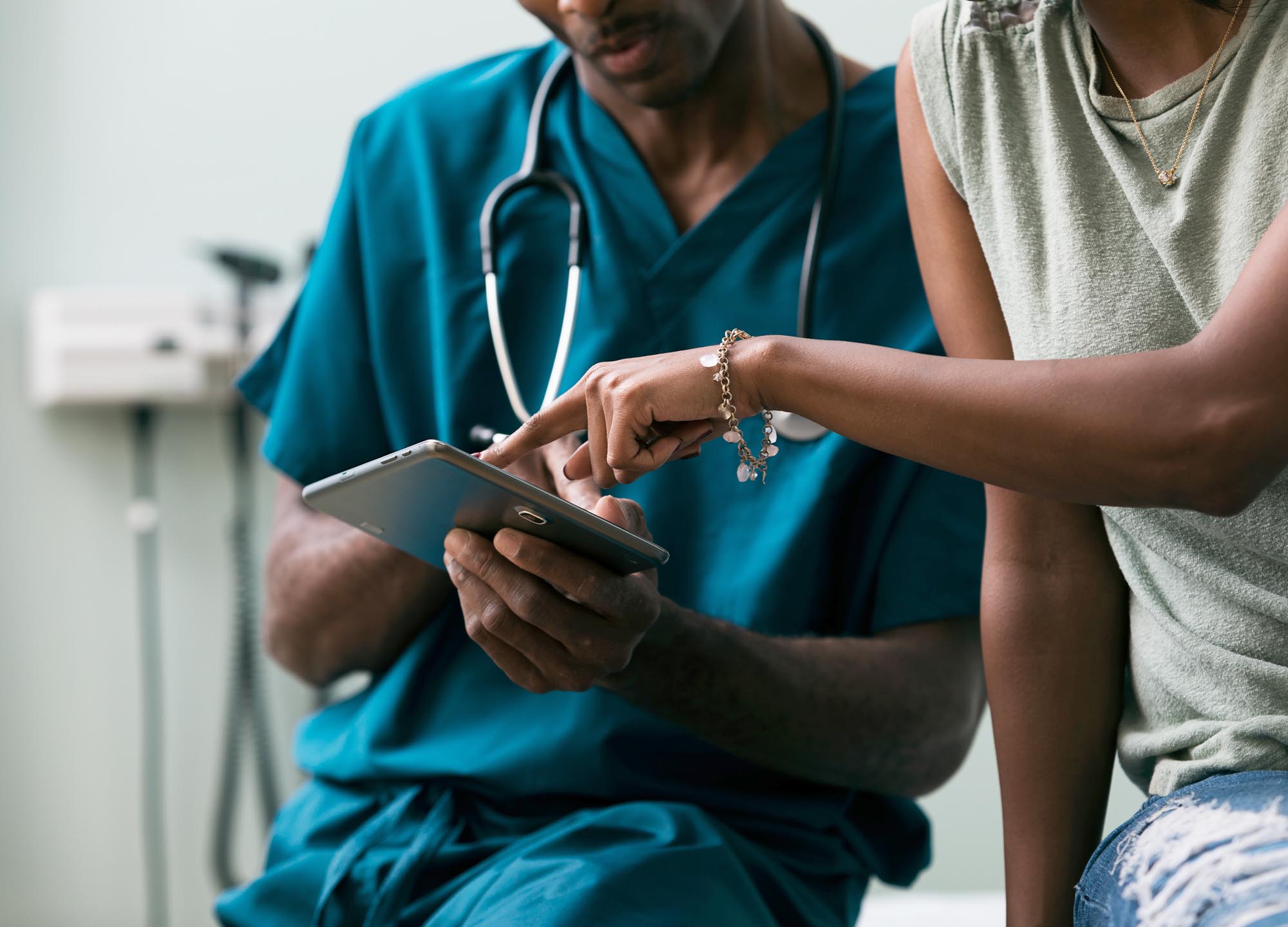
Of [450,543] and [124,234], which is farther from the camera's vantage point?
[124,234]

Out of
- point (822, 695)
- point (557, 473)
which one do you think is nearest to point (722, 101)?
point (557, 473)

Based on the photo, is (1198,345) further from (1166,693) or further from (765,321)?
(765,321)

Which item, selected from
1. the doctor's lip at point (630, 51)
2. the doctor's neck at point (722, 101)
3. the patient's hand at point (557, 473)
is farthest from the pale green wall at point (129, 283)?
the patient's hand at point (557, 473)

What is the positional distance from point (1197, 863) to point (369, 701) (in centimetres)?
71

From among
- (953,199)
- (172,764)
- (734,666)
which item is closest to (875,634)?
(734,666)

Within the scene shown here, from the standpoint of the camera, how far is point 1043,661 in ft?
2.86

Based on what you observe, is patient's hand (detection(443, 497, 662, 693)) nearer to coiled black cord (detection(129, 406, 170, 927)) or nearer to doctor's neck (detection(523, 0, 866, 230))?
doctor's neck (detection(523, 0, 866, 230))

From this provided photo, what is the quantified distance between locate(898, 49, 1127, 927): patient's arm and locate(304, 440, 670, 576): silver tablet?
278mm

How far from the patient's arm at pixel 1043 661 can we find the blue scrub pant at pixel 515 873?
0.68 ft

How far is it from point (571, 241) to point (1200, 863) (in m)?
0.73

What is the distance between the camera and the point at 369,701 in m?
1.11

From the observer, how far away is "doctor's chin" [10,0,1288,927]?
0.71 metres

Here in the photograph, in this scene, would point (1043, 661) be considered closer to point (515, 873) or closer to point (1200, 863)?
point (1200, 863)

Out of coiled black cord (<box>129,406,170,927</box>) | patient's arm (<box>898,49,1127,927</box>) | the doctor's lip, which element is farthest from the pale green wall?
patient's arm (<box>898,49,1127,927</box>)
